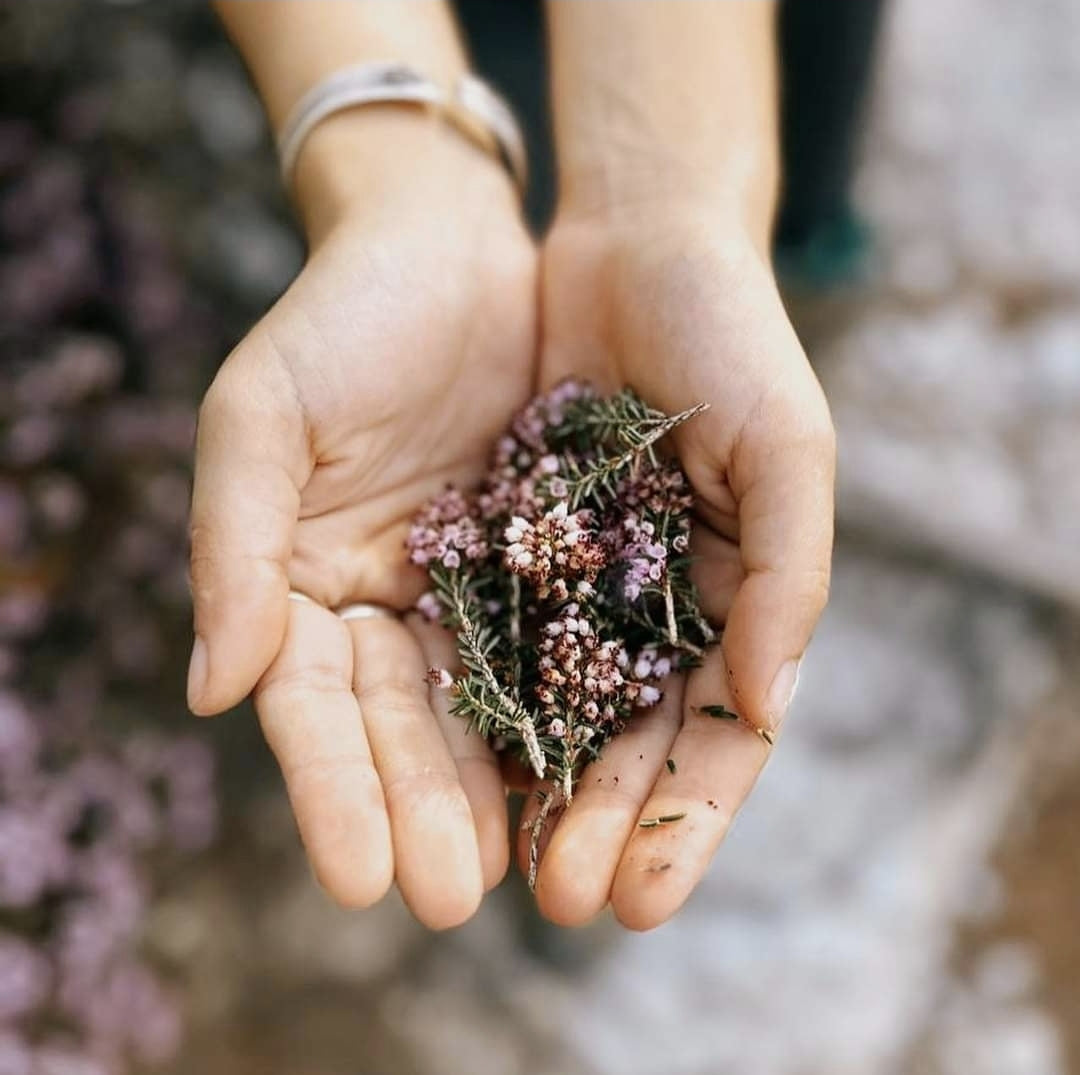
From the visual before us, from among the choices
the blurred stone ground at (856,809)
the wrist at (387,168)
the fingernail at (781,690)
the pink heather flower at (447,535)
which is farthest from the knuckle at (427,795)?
the blurred stone ground at (856,809)

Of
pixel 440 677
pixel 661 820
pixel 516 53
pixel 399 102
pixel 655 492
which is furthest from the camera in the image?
pixel 516 53

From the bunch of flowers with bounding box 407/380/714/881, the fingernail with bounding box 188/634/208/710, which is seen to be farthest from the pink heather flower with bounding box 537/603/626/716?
the fingernail with bounding box 188/634/208/710

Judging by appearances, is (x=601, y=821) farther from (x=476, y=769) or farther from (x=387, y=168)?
(x=387, y=168)

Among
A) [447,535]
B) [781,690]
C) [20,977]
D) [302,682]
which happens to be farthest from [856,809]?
[20,977]

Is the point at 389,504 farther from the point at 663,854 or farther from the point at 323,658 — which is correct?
the point at 663,854

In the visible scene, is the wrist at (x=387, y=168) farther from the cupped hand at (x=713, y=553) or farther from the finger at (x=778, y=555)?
the finger at (x=778, y=555)

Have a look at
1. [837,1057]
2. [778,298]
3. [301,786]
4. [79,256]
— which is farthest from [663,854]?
[79,256]
